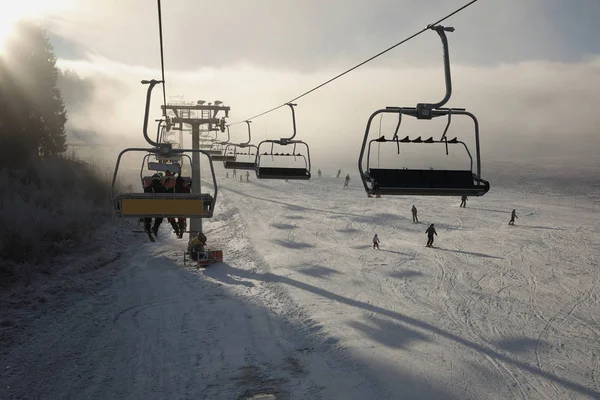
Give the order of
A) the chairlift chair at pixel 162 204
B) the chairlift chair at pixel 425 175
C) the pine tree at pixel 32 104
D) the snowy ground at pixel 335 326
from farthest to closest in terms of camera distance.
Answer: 1. the pine tree at pixel 32 104
2. the snowy ground at pixel 335 326
3. the chairlift chair at pixel 162 204
4. the chairlift chair at pixel 425 175

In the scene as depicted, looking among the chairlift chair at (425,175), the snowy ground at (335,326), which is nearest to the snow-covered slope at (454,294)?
the snowy ground at (335,326)

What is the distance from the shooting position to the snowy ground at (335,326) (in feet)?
30.9

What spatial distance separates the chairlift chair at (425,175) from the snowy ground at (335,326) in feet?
17.6

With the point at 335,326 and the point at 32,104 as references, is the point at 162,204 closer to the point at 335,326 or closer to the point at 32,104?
the point at 335,326

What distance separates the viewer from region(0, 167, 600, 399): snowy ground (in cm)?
941

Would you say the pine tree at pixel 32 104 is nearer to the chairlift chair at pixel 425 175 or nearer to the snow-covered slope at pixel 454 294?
the snow-covered slope at pixel 454 294

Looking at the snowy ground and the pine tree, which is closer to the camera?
the snowy ground

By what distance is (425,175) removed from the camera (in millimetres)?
5926

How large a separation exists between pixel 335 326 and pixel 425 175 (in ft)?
25.3

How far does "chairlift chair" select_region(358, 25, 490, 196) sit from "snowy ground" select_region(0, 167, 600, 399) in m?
5.37

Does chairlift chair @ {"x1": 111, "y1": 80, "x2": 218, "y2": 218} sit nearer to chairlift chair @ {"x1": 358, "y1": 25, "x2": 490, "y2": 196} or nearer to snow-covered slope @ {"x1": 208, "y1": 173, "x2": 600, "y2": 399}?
chairlift chair @ {"x1": 358, "y1": 25, "x2": 490, "y2": 196}

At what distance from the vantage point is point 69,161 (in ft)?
153

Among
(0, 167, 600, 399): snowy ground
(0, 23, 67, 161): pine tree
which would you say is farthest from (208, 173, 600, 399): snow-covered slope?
(0, 23, 67, 161): pine tree

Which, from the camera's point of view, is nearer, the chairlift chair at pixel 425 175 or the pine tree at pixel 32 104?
the chairlift chair at pixel 425 175
